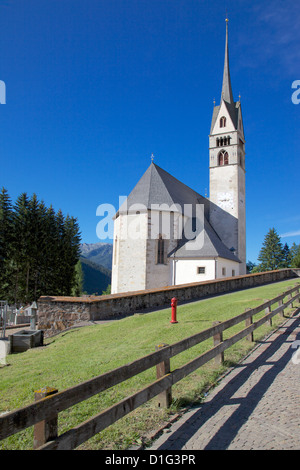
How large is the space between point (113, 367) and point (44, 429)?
12.8 feet

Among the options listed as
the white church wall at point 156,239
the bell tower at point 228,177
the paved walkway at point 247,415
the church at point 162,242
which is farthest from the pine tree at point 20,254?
the paved walkway at point 247,415

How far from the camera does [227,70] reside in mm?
45031

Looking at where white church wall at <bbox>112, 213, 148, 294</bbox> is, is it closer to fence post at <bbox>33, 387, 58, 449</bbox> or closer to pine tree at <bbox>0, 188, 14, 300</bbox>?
Result: pine tree at <bbox>0, 188, 14, 300</bbox>

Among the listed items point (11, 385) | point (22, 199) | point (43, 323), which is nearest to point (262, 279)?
point (43, 323)

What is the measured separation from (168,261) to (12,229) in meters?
19.6

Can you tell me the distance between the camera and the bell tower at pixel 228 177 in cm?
3868

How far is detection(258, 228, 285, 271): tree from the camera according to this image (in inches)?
2923

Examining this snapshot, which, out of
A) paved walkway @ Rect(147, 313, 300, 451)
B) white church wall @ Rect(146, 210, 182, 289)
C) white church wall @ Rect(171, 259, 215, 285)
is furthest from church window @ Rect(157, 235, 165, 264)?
paved walkway @ Rect(147, 313, 300, 451)

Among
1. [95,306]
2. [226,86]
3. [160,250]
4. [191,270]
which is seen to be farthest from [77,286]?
[95,306]

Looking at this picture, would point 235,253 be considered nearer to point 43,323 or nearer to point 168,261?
point 168,261

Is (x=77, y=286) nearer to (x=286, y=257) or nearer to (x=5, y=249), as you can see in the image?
(x=5, y=249)

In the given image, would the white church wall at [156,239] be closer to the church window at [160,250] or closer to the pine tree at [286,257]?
the church window at [160,250]

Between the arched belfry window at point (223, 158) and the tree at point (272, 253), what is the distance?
4121 cm

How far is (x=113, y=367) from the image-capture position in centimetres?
657
